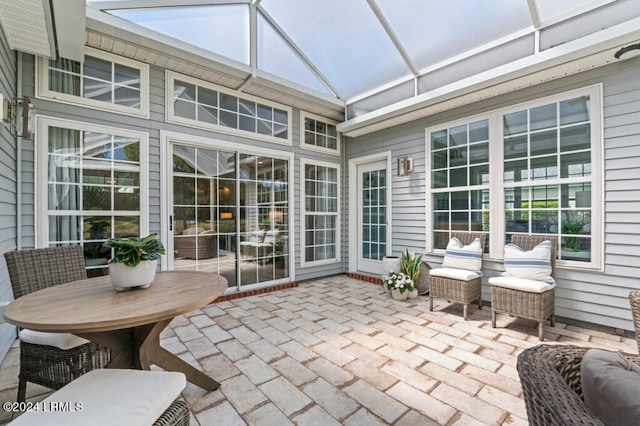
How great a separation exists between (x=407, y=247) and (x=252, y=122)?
323cm

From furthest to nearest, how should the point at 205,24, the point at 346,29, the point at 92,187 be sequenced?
the point at 346,29 < the point at 205,24 < the point at 92,187

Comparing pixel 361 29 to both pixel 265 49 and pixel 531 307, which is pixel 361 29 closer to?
pixel 265 49

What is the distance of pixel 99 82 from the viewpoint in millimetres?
3207

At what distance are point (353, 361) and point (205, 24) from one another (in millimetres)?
4082

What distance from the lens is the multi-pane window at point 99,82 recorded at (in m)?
2.96

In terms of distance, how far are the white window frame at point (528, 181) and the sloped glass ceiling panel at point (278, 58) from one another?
215 cm

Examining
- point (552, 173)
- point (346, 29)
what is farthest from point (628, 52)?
point (346, 29)

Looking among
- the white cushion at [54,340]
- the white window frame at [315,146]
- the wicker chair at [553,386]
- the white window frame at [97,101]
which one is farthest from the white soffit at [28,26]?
the wicker chair at [553,386]

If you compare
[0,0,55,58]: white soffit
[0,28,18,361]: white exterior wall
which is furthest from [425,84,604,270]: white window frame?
[0,28,18,361]: white exterior wall

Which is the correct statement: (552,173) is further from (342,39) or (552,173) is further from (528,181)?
(342,39)

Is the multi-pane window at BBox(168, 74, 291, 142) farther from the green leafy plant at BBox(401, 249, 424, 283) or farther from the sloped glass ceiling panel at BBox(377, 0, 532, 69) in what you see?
the green leafy plant at BBox(401, 249, 424, 283)

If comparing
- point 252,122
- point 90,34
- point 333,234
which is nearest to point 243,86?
point 252,122

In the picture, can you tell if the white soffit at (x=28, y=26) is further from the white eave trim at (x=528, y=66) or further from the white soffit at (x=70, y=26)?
the white eave trim at (x=528, y=66)

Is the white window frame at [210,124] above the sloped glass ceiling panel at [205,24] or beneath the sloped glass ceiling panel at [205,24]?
beneath
